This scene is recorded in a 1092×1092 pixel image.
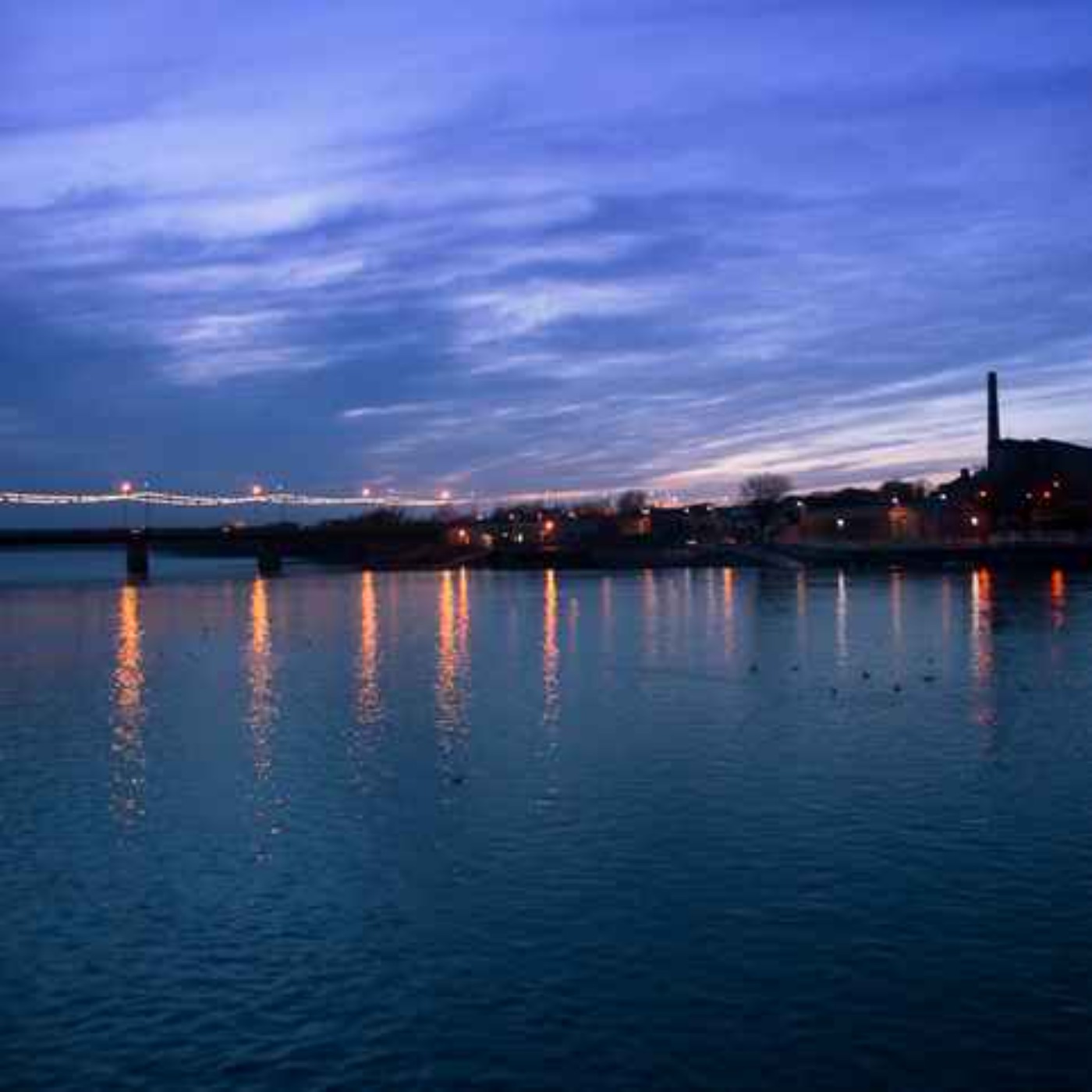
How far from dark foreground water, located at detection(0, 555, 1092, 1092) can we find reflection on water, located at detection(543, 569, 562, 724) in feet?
1.24

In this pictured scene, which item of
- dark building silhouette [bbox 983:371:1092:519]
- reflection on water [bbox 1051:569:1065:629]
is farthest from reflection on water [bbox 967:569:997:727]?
dark building silhouette [bbox 983:371:1092:519]

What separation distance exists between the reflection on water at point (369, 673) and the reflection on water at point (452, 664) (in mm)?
1447

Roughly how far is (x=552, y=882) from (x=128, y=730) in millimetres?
14714

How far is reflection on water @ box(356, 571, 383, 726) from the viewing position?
28.9m

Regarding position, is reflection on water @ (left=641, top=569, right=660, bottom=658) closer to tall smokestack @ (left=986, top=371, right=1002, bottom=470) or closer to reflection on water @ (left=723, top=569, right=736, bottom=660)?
reflection on water @ (left=723, top=569, right=736, bottom=660)

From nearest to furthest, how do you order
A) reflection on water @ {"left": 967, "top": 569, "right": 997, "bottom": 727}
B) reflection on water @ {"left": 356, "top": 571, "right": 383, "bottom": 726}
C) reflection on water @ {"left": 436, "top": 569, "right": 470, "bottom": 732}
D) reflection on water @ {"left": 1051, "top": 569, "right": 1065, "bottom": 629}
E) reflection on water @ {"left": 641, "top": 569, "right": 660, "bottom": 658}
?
reflection on water @ {"left": 967, "top": 569, "right": 997, "bottom": 727}
reflection on water @ {"left": 436, "top": 569, "right": 470, "bottom": 732}
reflection on water @ {"left": 356, "top": 571, "right": 383, "bottom": 726}
reflection on water @ {"left": 641, "top": 569, "right": 660, "bottom": 658}
reflection on water @ {"left": 1051, "top": 569, "right": 1065, "bottom": 629}

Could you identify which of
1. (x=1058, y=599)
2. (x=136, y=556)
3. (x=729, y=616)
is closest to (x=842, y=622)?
(x=729, y=616)

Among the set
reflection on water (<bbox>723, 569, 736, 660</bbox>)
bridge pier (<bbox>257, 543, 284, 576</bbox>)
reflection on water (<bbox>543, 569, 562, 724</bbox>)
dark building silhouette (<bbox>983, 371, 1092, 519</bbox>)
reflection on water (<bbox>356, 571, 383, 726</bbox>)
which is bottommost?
reflection on water (<bbox>723, 569, 736, 660</bbox>)

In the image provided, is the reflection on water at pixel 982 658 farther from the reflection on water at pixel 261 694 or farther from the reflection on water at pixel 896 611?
the reflection on water at pixel 261 694

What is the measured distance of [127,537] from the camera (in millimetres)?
136375

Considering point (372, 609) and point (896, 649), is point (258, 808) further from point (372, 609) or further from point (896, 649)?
point (372, 609)

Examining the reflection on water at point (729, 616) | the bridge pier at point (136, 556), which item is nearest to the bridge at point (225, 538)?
the bridge pier at point (136, 556)

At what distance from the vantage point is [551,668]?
37.7 meters

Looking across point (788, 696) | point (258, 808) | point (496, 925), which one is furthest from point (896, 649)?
point (496, 925)
